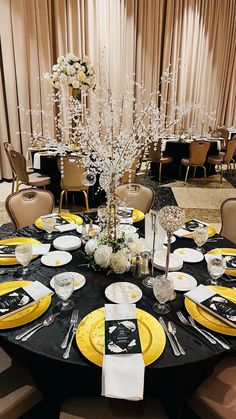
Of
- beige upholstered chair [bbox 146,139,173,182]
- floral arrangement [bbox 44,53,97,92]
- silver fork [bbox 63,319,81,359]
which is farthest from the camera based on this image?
beige upholstered chair [bbox 146,139,173,182]

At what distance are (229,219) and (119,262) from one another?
1.18 m

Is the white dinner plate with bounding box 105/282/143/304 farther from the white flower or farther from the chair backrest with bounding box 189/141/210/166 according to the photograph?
the chair backrest with bounding box 189/141/210/166

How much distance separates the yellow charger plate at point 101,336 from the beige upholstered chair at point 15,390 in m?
0.37

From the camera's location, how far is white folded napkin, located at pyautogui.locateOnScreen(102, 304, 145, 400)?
3.09 ft

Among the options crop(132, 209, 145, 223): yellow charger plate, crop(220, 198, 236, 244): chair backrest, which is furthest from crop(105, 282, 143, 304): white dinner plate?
crop(220, 198, 236, 244): chair backrest

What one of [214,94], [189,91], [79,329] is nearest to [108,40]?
[189,91]

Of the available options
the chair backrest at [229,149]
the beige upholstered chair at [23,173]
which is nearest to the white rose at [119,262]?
the beige upholstered chair at [23,173]

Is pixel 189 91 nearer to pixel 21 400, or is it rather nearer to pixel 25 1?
pixel 25 1

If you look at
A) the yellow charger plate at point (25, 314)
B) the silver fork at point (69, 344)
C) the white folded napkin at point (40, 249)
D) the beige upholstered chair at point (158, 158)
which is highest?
the white folded napkin at point (40, 249)

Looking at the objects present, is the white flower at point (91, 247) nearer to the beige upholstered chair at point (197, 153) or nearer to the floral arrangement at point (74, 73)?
the floral arrangement at point (74, 73)

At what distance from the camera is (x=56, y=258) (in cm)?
163

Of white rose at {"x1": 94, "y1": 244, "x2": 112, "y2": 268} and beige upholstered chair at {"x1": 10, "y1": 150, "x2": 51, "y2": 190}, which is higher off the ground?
white rose at {"x1": 94, "y1": 244, "x2": 112, "y2": 268}

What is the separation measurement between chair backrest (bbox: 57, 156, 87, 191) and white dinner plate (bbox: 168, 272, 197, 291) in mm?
2452

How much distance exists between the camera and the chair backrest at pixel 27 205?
2361 mm
